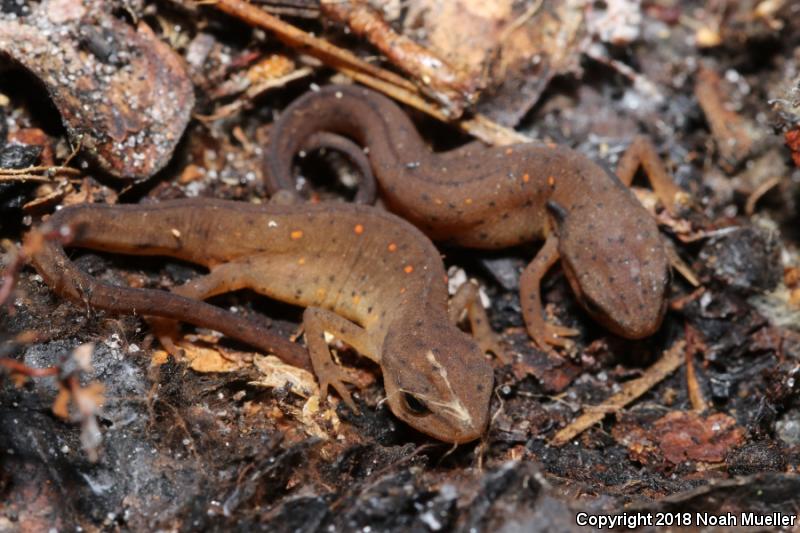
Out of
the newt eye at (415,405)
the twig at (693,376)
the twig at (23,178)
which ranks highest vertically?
the twig at (693,376)

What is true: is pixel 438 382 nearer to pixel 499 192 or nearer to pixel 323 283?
pixel 323 283

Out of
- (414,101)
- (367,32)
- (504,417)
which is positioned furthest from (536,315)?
(367,32)

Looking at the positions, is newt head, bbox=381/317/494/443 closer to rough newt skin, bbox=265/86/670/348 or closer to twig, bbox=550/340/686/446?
twig, bbox=550/340/686/446

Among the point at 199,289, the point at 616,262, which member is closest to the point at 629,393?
the point at 616,262

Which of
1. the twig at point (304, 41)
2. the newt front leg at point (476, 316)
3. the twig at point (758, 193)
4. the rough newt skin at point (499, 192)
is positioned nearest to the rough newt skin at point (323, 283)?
the newt front leg at point (476, 316)

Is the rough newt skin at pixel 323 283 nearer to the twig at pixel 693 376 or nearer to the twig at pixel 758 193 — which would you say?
the twig at pixel 693 376

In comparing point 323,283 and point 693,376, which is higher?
point 693,376

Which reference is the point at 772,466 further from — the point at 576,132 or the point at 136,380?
the point at 136,380
